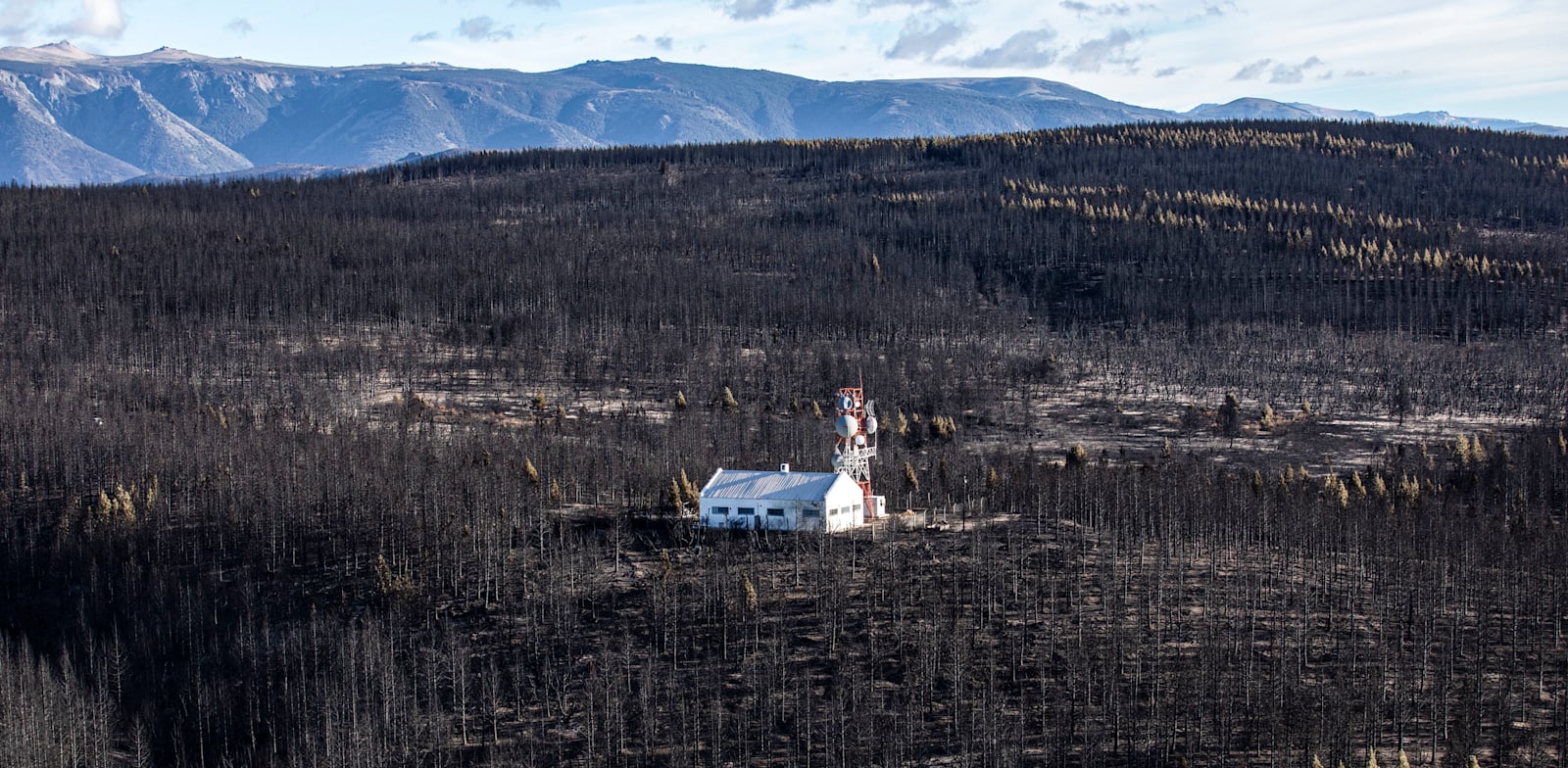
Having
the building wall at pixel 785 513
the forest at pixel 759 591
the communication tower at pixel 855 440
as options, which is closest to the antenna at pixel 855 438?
the communication tower at pixel 855 440

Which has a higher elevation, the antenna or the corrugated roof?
the antenna

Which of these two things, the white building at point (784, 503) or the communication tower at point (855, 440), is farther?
the communication tower at point (855, 440)

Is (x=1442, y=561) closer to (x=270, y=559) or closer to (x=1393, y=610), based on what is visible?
(x=1393, y=610)

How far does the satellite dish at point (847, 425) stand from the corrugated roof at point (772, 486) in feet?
7.19

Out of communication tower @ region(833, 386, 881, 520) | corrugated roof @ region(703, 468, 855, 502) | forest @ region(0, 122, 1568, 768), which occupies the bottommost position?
forest @ region(0, 122, 1568, 768)

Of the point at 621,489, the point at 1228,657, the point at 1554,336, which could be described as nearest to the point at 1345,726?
the point at 1228,657

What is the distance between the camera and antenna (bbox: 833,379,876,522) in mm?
92062

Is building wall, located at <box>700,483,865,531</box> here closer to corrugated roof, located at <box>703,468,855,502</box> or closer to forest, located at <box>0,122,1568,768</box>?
corrugated roof, located at <box>703,468,855,502</box>

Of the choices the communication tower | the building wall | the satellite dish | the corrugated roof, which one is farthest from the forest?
the satellite dish

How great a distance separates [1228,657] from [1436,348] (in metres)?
116

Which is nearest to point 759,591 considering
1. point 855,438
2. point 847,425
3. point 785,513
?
point 785,513

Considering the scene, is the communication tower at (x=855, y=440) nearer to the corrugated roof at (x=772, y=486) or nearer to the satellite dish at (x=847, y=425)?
the satellite dish at (x=847, y=425)

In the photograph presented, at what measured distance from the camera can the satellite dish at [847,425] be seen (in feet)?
301

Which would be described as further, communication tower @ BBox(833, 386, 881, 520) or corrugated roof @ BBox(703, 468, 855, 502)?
communication tower @ BBox(833, 386, 881, 520)
